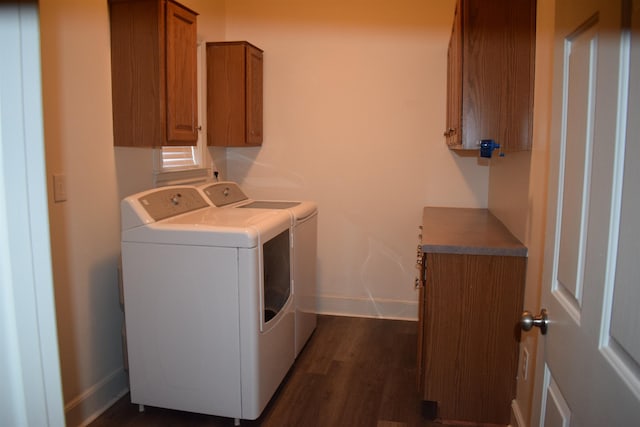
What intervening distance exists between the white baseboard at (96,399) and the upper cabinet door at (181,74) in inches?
49.9

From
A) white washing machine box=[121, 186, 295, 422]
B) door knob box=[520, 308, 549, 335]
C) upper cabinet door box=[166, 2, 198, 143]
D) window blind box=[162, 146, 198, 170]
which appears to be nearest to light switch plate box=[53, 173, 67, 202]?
white washing machine box=[121, 186, 295, 422]

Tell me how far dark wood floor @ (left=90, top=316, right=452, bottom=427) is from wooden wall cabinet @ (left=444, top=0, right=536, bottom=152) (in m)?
1.36

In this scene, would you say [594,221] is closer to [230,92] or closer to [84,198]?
[84,198]

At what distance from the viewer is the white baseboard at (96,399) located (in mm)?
2361

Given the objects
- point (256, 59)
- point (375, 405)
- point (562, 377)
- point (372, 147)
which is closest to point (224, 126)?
point (256, 59)

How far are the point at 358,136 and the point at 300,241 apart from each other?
119 cm

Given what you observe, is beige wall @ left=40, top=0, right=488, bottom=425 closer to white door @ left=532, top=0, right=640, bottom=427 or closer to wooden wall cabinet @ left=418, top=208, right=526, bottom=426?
wooden wall cabinet @ left=418, top=208, right=526, bottom=426

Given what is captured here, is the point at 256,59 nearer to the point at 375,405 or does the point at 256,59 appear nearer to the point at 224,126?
the point at 224,126

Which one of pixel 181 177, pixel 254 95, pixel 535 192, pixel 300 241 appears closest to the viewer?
pixel 535 192

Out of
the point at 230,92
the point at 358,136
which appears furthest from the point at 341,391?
the point at 230,92

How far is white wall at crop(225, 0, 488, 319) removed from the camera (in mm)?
3730

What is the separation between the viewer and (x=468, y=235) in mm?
2578

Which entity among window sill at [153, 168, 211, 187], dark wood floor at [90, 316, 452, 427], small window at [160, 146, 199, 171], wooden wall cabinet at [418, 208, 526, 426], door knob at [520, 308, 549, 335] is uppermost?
small window at [160, 146, 199, 171]

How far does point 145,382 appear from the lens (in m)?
2.46
